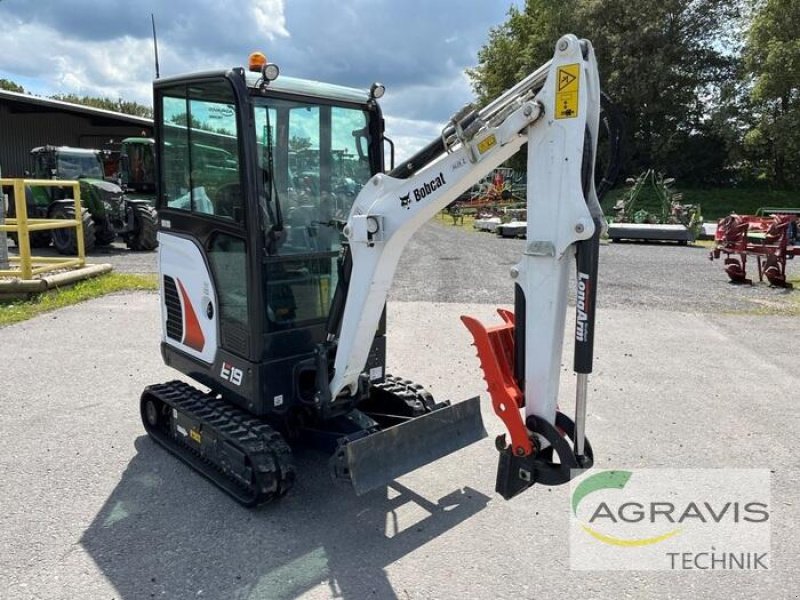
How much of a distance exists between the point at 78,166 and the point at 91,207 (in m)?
1.84

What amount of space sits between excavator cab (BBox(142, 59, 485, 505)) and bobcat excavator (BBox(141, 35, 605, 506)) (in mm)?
12

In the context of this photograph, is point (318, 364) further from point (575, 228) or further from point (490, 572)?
point (575, 228)

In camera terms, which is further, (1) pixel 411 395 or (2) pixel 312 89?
(1) pixel 411 395

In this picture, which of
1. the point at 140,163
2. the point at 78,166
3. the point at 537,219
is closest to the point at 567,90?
the point at 537,219

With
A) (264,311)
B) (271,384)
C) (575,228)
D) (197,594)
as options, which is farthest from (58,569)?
(575,228)

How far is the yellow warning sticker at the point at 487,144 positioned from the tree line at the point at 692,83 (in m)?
31.7

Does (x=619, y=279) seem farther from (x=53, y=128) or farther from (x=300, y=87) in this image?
(x=53, y=128)

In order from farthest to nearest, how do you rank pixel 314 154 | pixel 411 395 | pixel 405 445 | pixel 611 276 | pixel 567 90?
pixel 611 276, pixel 411 395, pixel 314 154, pixel 405 445, pixel 567 90

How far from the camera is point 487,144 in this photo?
3012 mm

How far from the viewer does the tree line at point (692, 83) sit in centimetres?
3017

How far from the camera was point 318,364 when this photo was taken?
3.89 meters

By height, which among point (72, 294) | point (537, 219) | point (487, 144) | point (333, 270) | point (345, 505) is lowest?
point (345, 505)

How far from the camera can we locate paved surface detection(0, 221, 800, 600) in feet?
10.2

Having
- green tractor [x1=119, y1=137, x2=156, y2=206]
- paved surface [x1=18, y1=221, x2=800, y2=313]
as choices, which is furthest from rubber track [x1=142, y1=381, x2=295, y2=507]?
green tractor [x1=119, y1=137, x2=156, y2=206]
